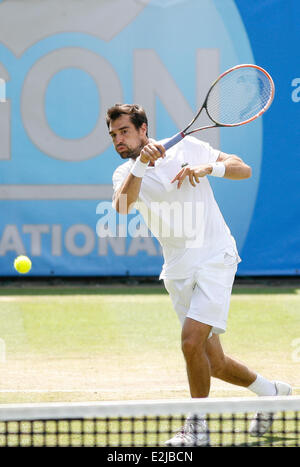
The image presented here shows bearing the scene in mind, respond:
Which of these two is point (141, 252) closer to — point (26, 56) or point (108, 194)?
point (108, 194)

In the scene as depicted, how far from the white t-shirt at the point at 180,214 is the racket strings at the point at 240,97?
2.15ft

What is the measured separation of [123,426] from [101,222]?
4.74 metres

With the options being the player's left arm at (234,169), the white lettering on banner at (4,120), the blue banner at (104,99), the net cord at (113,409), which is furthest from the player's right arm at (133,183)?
the white lettering on banner at (4,120)

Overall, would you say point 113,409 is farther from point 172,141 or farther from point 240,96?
point 240,96

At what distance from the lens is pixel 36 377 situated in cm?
489

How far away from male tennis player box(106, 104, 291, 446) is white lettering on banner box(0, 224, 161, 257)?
15.5 ft

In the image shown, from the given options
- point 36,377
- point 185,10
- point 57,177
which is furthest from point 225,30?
point 36,377

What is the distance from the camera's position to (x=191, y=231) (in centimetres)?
373

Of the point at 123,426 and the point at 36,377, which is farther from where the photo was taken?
the point at 36,377

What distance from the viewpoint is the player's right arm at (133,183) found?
347 cm

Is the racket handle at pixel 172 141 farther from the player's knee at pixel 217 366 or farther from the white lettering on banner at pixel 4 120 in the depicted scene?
the white lettering on banner at pixel 4 120

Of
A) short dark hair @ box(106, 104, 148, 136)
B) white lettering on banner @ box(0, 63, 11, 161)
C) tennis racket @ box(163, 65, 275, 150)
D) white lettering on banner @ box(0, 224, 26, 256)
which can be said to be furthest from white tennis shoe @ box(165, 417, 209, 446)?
white lettering on banner @ box(0, 63, 11, 161)

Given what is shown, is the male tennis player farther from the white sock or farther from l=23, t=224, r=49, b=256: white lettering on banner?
l=23, t=224, r=49, b=256: white lettering on banner

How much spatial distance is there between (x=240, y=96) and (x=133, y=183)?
1167 millimetres
